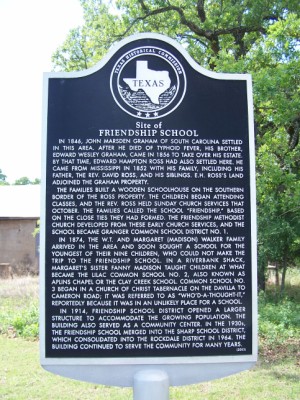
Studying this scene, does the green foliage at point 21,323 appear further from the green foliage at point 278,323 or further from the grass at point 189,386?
the green foliage at point 278,323

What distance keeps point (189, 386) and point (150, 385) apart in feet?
13.2

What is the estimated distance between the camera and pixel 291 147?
1583cm

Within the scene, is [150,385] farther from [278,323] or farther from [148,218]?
[278,323]

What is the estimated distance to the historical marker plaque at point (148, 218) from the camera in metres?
4.28

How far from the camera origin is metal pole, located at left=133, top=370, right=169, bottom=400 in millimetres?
4113

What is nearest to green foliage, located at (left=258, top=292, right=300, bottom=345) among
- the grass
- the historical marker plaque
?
the grass

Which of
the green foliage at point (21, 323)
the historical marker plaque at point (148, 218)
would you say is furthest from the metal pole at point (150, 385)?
the green foliage at point (21, 323)

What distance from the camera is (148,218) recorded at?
14.2 ft

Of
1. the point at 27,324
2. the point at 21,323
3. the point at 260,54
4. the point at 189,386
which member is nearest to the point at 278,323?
the point at 189,386

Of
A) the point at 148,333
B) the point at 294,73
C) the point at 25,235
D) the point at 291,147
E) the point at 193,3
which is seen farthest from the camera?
the point at 25,235

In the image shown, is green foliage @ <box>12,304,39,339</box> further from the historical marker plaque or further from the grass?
the historical marker plaque

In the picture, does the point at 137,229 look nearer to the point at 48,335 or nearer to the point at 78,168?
the point at 78,168

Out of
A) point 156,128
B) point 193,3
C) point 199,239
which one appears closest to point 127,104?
point 156,128

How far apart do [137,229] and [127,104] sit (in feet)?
3.59
